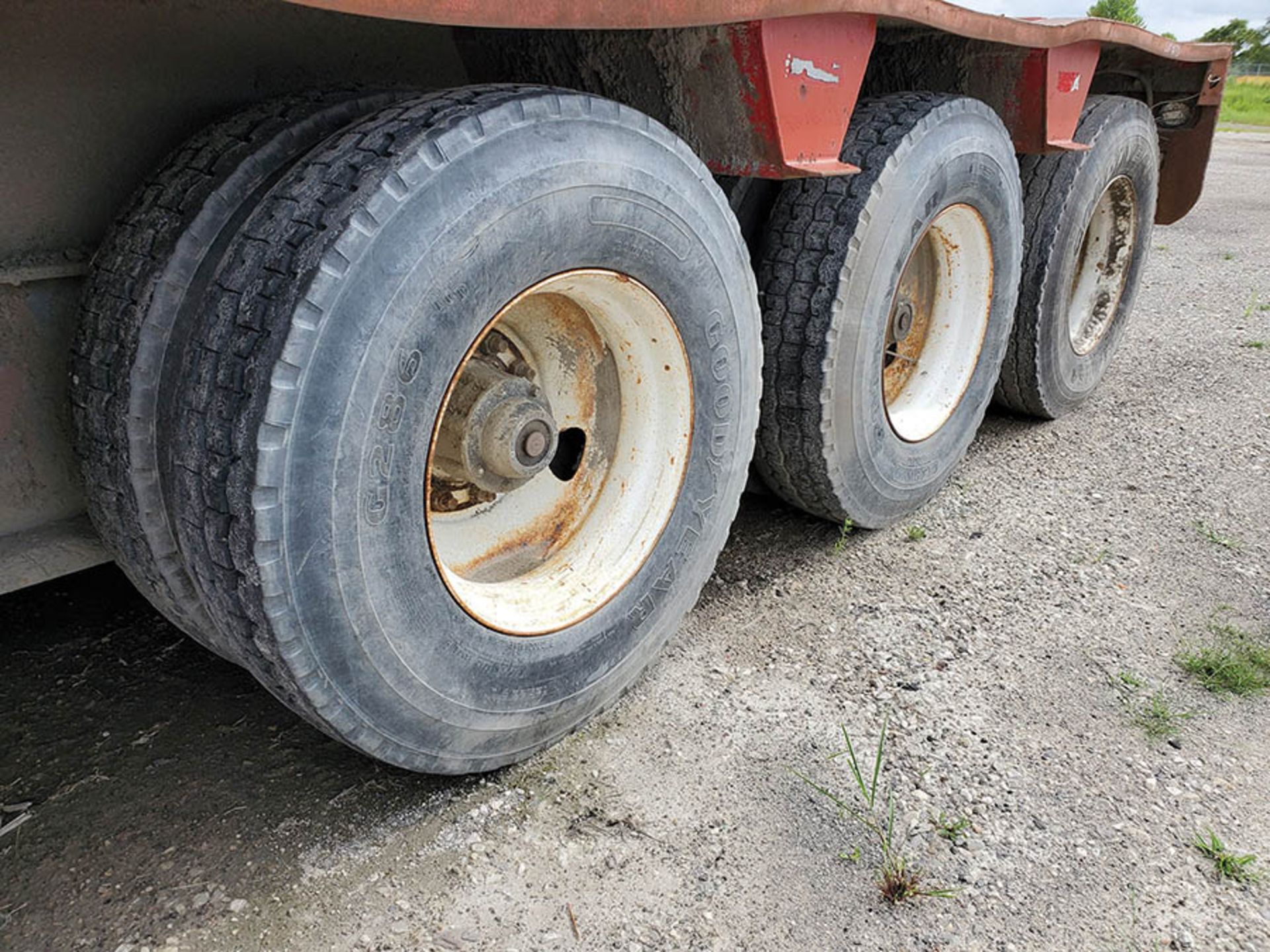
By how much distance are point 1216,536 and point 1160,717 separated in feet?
3.65

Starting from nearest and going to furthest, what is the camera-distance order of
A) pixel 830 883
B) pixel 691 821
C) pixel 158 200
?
pixel 158 200, pixel 830 883, pixel 691 821

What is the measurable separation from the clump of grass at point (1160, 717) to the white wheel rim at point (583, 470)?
1151mm

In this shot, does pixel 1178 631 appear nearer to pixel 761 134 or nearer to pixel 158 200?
pixel 761 134

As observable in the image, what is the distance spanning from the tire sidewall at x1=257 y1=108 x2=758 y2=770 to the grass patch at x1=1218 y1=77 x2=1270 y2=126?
25103mm

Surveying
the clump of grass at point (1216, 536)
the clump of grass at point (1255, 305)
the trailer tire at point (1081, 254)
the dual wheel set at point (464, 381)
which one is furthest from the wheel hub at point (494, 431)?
the clump of grass at point (1255, 305)

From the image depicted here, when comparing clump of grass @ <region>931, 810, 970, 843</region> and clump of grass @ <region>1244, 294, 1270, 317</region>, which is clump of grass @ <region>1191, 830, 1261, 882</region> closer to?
clump of grass @ <region>931, 810, 970, 843</region>

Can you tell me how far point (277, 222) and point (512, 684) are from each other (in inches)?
35.2

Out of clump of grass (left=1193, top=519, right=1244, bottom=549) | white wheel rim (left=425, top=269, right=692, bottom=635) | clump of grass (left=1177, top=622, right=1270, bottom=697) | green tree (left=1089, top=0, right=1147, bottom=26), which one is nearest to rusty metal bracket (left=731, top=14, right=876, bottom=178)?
white wheel rim (left=425, top=269, right=692, bottom=635)

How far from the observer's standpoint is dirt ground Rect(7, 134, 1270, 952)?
1726 millimetres

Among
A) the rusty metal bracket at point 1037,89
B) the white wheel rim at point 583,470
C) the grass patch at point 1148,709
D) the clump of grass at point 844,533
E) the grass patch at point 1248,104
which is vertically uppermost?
the rusty metal bracket at point 1037,89

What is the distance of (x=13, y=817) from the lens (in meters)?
1.88

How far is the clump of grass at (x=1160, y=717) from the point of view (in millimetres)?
2229

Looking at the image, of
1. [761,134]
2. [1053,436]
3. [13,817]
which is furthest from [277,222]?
[1053,436]

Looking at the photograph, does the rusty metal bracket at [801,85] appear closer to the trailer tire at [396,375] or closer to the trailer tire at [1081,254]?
the trailer tire at [396,375]
